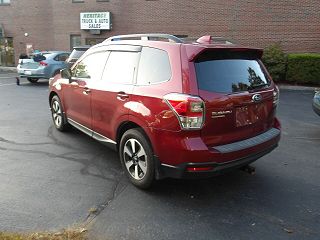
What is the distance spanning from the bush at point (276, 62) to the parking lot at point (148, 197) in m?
9.42

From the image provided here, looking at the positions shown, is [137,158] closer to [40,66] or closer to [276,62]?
[40,66]

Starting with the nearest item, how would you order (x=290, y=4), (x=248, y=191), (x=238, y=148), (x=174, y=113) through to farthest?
1. (x=174, y=113)
2. (x=238, y=148)
3. (x=248, y=191)
4. (x=290, y=4)

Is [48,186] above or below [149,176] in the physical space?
below

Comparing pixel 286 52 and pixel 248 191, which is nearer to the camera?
pixel 248 191

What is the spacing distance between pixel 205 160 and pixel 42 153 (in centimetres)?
311

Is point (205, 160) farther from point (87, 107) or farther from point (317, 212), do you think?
point (87, 107)

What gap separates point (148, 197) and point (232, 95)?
1.55m

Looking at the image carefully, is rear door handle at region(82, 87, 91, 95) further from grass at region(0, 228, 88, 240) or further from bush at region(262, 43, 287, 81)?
bush at region(262, 43, 287, 81)

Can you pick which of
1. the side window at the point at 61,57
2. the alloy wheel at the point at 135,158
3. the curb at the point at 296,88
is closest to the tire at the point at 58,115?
the alloy wheel at the point at 135,158

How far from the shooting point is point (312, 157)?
5.47 meters

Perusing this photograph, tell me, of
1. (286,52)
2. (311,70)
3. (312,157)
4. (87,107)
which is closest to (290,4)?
(286,52)

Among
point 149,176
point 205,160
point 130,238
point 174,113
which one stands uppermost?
point 174,113

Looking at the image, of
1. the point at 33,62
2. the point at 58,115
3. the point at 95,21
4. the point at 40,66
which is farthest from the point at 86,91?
the point at 95,21

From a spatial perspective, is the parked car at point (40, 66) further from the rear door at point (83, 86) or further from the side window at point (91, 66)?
the side window at point (91, 66)
